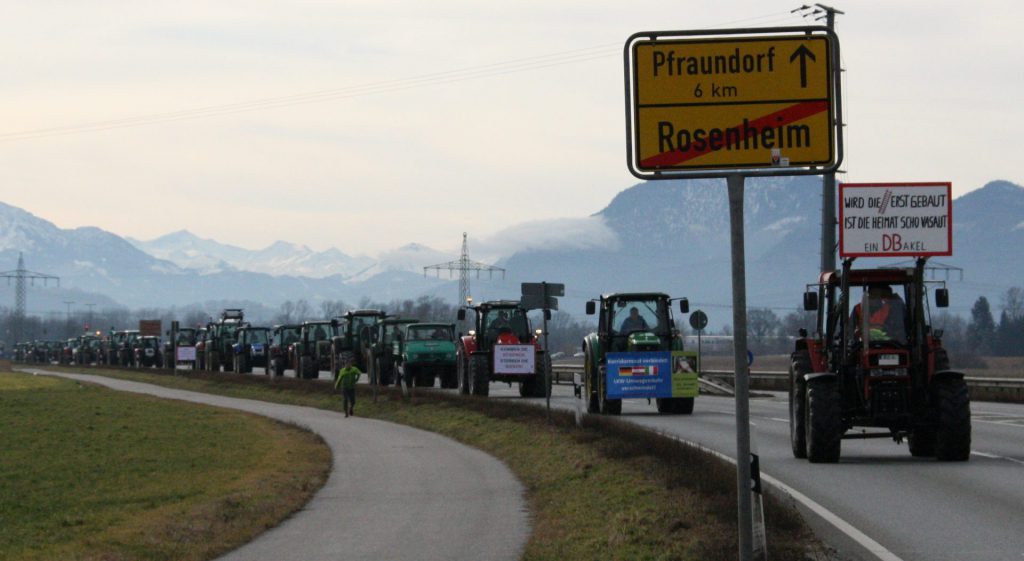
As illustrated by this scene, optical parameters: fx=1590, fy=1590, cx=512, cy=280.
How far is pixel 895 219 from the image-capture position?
5206 cm

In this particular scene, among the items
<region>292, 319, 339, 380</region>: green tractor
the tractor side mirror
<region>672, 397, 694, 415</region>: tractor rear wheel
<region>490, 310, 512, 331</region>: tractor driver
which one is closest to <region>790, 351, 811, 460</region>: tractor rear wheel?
the tractor side mirror

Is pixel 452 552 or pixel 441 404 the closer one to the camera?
pixel 452 552

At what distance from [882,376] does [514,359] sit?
2384cm

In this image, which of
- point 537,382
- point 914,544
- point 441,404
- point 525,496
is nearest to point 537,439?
point 525,496

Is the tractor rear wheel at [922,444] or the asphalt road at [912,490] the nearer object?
the asphalt road at [912,490]

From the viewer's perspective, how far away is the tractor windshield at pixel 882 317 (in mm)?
21312

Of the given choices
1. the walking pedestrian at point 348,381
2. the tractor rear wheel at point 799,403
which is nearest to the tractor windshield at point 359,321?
the walking pedestrian at point 348,381

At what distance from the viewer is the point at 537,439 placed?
90.4ft

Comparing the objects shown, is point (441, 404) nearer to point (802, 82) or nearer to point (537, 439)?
point (537, 439)

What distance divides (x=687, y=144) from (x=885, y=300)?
44.2 feet

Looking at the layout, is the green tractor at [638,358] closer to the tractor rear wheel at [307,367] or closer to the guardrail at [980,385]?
the guardrail at [980,385]

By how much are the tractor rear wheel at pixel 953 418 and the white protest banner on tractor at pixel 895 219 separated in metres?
27.9

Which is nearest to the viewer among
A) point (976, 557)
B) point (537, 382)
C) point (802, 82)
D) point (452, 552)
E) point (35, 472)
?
point (802, 82)

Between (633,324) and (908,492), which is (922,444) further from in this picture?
(633,324)
